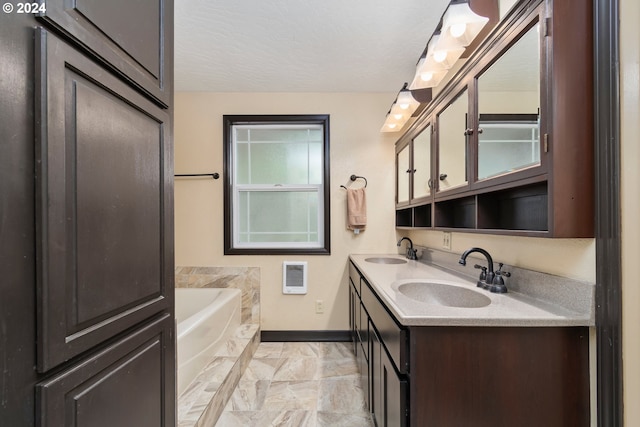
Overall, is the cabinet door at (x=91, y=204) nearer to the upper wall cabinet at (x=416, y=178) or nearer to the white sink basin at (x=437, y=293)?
the white sink basin at (x=437, y=293)

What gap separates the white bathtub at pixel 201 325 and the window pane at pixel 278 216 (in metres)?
0.62

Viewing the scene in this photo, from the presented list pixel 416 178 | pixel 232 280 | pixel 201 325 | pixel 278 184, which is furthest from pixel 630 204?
pixel 232 280

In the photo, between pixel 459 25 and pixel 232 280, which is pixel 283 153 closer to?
pixel 232 280

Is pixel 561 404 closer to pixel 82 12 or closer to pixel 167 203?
pixel 167 203

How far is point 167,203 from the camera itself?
0.89 meters

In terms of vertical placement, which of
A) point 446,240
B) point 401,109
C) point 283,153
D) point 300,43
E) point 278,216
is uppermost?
point 300,43

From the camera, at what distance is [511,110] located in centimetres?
110

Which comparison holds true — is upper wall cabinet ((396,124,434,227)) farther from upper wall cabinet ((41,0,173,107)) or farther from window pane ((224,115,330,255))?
upper wall cabinet ((41,0,173,107))

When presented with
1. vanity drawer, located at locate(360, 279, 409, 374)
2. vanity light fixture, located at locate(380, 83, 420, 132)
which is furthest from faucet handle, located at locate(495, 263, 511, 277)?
vanity light fixture, located at locate(380, 83, 420, 132)

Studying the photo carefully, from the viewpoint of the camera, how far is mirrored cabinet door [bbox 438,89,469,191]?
1395 mm

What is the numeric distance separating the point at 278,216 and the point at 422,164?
1.49 m

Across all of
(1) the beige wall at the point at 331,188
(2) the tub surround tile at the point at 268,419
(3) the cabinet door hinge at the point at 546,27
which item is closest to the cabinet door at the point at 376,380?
(2) the tub surround tile at the point at 268,419

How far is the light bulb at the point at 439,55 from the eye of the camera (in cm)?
139

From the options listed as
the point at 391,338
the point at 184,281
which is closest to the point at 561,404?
the point at 391,338
